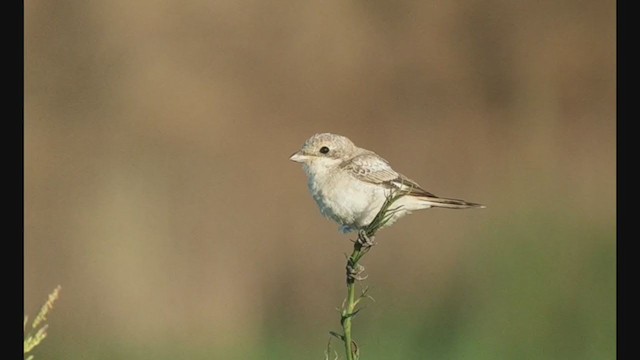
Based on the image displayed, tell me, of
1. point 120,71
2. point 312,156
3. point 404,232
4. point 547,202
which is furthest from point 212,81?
point 312,156

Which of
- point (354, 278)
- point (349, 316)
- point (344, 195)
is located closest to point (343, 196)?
point (344, 195)

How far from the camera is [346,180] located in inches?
86.4

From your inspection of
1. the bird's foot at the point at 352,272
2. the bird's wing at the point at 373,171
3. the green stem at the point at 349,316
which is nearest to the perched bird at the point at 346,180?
the bird's wing at the point at 373,171

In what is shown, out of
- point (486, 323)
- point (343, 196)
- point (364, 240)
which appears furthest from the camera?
point (486, 323)

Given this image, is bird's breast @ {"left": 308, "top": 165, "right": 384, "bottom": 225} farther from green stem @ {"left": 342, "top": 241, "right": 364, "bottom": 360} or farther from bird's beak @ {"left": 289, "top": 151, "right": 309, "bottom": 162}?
green stem @ {"left": 342, "top": 241, "right": 364, "bottom": 360}

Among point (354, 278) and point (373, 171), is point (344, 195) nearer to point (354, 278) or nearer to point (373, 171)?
point (373, 171)

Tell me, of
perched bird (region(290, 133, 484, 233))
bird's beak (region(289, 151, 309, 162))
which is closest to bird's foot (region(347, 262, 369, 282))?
perched bird (region(290, 133, 484, 233))

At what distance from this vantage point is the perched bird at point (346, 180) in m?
2.10

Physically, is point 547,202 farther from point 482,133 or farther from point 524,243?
point 482,133

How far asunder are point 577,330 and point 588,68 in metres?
2.19

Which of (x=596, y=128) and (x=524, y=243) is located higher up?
(x=596, y=128)

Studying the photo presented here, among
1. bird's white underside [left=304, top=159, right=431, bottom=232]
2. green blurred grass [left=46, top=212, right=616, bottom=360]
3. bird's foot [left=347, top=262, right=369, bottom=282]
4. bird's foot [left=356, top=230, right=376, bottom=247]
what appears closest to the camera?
bird's foot [left=347, top=262, right=369, bottom=282]

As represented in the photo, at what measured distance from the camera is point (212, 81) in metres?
5.68

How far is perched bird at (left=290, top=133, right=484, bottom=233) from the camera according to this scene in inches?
82.6
